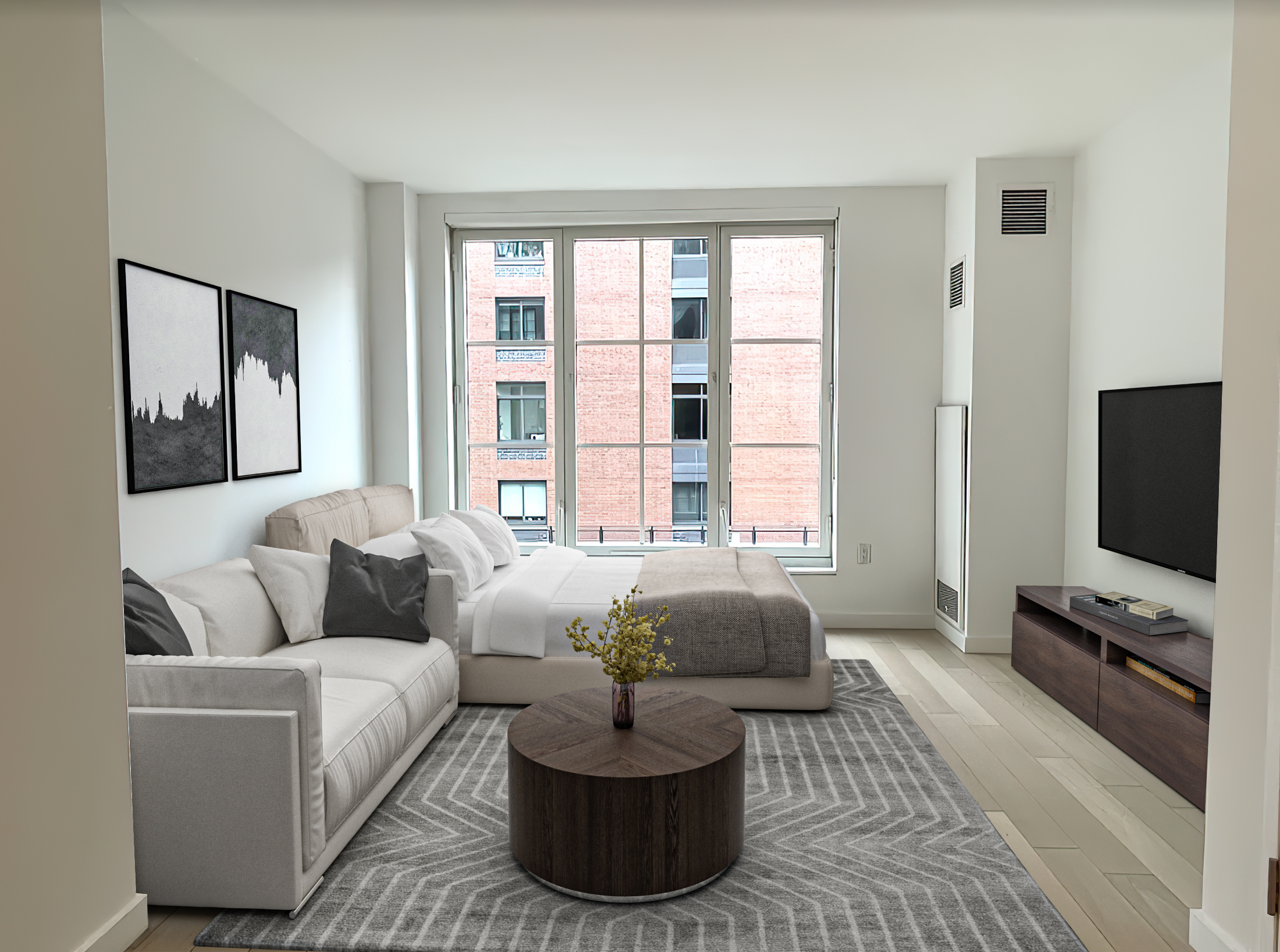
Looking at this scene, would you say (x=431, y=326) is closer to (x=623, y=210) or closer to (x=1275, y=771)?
(x=623, y=210)

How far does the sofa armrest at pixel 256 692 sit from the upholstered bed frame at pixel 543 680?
1.49m

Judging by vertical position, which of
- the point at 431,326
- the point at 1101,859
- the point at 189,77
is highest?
the point at 189,77

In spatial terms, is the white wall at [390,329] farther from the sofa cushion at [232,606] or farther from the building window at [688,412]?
the sofa cushion at [232,606]

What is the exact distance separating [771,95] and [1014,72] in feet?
3.27

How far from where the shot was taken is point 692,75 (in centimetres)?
345

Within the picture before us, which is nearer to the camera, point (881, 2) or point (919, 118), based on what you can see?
point (881, 2)

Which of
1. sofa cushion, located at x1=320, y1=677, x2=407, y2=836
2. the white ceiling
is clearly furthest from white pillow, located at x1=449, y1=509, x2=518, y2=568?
the white ceiling

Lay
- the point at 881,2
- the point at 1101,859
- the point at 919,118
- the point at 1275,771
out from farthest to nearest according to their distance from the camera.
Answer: the point at 919,118
the point at 881,2
the point at 1101,859
the point at 1275,771

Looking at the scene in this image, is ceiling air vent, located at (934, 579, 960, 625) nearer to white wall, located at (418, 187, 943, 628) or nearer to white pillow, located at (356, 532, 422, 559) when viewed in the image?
white wall, located at (418, 187, 943, 628)

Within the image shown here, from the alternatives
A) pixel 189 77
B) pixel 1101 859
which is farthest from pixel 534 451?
→ pixel 1101 859

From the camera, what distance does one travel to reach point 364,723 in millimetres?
2555

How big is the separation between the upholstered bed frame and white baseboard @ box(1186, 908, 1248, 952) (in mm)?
1720

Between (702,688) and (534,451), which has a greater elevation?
(534,451)

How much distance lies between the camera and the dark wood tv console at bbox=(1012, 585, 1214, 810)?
112 inches
